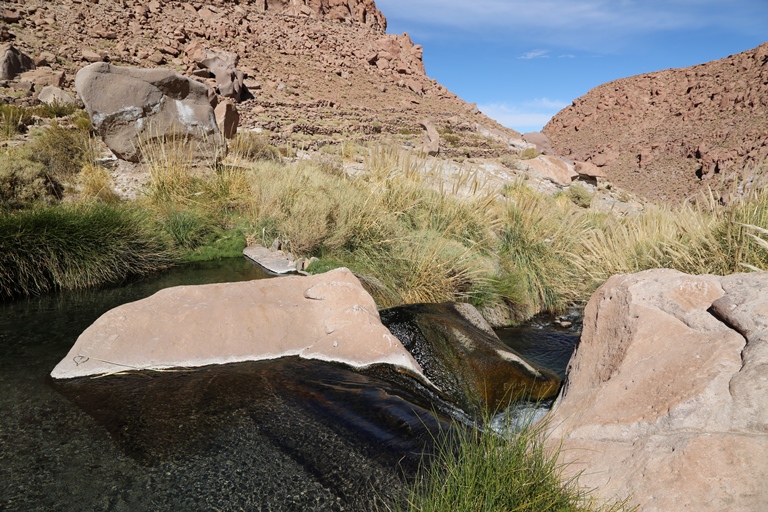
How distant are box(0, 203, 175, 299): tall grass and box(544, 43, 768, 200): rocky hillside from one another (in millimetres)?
46381

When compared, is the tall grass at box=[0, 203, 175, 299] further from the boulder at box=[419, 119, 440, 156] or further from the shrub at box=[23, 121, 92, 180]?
the boulder at box=[419, 119, 440, 156]

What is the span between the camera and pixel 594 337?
3.48m

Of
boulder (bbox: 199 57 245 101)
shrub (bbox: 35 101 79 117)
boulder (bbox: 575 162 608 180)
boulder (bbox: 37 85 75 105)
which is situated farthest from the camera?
boulder (bbox: 199 57 245 101)

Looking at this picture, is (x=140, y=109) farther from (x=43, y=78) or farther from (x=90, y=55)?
(x=90, y=55)

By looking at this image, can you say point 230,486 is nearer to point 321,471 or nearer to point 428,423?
point 321,471

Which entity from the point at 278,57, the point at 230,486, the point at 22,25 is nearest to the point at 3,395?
the point at 230,486

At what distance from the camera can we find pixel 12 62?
908 inches

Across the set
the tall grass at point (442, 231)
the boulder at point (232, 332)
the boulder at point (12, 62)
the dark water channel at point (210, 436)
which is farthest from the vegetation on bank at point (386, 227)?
the boulder at point (12, 62)

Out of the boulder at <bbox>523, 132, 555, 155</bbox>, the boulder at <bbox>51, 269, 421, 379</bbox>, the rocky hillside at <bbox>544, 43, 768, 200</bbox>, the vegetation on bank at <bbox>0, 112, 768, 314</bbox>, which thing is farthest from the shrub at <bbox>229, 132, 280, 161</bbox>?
the rocky hillside at <bbox>544, 43, 768, 200</bbox>

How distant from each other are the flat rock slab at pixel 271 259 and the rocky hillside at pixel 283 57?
12879 mm

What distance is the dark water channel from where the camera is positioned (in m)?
2.36

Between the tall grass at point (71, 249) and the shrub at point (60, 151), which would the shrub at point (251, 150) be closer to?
the shrub at point (60, 151)

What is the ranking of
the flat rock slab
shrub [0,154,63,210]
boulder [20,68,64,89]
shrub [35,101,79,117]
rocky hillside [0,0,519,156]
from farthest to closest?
1. rocky hillside [0,0,519,156]
2. boulder [20,68,64,89]
3. shrub [35,101,79,117]
4. shrub [0,154,63,210]
5. the flat rock slab

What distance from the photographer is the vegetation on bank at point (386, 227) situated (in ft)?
18.3
